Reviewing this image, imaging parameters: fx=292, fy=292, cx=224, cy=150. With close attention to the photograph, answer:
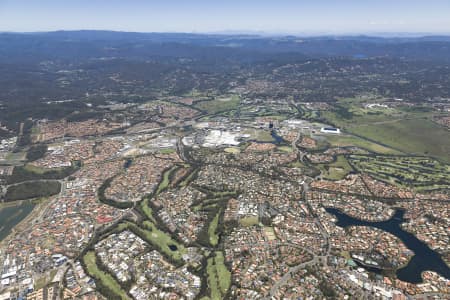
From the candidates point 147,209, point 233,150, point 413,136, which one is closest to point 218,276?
point 147,209

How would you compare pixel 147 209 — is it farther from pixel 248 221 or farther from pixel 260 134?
pixel 260 134

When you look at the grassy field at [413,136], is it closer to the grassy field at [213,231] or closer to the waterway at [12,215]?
the grassy field at [213,231]

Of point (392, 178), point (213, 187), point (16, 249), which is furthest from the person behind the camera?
point (392, 178)

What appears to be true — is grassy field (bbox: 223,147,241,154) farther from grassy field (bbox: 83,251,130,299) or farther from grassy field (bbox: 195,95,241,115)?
grassy field (bbox: 83,251,130,299)

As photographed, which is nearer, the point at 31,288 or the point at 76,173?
the point at 31,288

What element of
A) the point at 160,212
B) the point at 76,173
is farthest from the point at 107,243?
the point at 76,173

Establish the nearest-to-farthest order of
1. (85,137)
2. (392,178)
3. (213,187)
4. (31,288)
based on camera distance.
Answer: (31,288) → (213,187) → (392,178) → (85,137)

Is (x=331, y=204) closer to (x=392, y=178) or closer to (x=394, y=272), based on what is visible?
(x=394, y=272)
